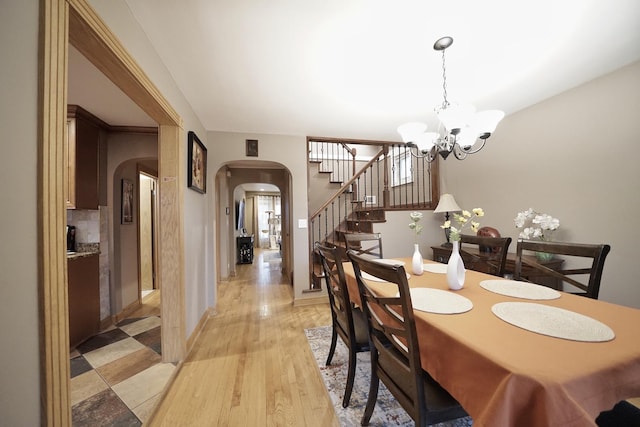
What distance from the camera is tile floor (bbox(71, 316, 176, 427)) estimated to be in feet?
4.76

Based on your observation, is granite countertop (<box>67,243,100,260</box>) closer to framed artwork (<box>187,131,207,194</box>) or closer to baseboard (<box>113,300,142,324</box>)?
baseboard (<box>113,300,142,324</box>)

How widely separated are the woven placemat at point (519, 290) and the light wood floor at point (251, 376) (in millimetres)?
1257

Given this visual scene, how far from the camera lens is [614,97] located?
6.39 feet

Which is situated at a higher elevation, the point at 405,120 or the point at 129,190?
the point at 405,120

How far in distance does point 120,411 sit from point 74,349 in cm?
118

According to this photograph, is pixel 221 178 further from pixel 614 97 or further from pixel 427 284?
pixel 614 97

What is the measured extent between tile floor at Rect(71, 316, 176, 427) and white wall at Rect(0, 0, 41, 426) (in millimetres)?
1086

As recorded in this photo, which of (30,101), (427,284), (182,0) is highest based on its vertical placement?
(182,0)

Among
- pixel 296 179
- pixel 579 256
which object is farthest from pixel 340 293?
pixel 296 179

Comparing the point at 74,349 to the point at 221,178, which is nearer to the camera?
the point at 74,349

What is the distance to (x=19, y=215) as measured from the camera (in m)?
0.65

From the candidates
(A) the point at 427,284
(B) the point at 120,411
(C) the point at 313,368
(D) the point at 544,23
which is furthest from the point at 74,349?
(D) the point at 544,23

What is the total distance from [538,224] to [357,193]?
2.56 meters

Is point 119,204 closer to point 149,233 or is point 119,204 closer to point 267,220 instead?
→ point 149,233
